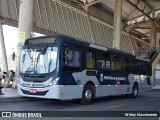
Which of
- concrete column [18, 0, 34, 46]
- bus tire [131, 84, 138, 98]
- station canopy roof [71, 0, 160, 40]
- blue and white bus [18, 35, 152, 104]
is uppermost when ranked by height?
station canopy roof [71, 0, 160, 40]

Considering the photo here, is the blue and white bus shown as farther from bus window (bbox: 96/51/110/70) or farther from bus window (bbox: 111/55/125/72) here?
bus window (bbox: 111/55/125/72)

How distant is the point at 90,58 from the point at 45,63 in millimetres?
2852

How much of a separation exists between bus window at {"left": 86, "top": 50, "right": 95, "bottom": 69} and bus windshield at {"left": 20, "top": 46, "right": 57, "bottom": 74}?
2293mm

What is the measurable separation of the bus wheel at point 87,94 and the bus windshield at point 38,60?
8.11ft

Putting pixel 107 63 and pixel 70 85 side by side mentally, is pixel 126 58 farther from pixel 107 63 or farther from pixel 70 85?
pixel 70 85

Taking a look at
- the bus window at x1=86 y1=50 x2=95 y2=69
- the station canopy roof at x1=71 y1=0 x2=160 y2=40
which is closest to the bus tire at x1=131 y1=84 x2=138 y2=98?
the bus window at x1=86 y1=50 x2=95 y2=69

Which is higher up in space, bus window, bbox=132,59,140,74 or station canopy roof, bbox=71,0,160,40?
station canopy roof, bbox=71,0,160,40

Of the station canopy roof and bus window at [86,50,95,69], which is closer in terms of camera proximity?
bus window at [86,50,95,69]

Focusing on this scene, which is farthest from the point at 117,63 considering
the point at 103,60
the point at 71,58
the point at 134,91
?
the point at 71,58

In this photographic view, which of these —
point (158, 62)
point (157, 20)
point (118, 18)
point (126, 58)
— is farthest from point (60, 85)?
point (157, 20)

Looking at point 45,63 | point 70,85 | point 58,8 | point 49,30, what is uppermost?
point 58,8

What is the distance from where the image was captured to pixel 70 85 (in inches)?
551

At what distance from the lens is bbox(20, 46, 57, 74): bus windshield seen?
1355 centimetres

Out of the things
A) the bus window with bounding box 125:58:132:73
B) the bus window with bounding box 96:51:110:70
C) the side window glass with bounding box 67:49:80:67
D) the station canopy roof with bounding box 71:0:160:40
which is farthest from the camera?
the station canopy roof with bounding box 71:0:160:40
